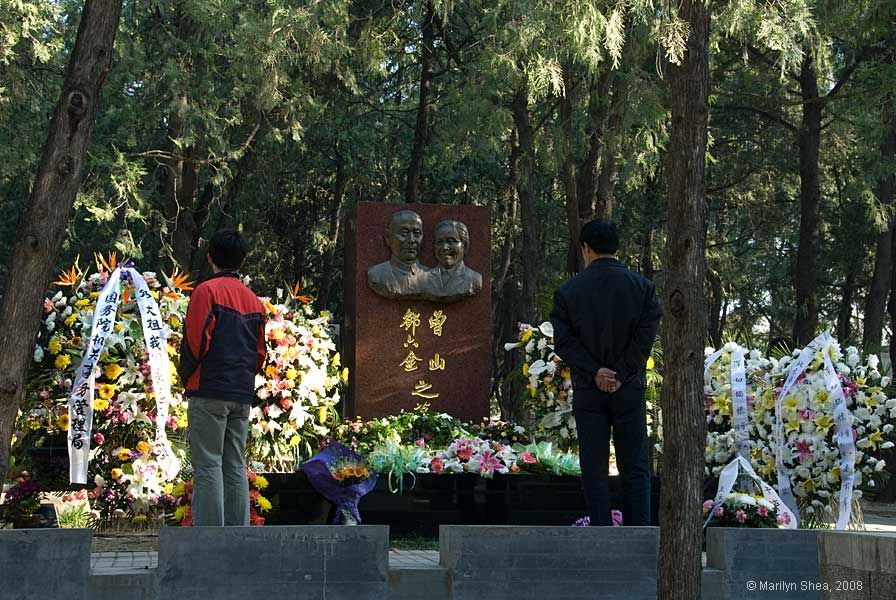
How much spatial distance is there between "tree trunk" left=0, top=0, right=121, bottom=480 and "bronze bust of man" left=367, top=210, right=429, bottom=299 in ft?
16.0

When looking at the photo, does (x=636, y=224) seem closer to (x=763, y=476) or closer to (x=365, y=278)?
(x=365, y=278)

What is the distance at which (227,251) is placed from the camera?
6645 mm

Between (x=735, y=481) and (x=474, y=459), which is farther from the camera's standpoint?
(x=474, y=459)

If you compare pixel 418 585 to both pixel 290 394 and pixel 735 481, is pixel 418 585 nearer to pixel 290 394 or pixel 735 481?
pixel 735 481

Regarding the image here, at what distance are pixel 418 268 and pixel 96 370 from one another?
3755 millimetres

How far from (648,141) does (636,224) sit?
8.10 m

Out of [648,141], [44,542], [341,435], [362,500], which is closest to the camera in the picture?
[44,542]

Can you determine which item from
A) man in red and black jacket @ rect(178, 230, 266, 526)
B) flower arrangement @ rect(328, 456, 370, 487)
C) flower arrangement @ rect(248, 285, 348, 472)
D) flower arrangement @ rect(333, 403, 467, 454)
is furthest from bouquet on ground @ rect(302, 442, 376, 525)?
flower arrangement @ rect(333, 403, 467, 454)

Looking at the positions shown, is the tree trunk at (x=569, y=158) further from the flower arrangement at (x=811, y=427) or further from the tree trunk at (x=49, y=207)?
the tree trunk at (x=49, y=207)

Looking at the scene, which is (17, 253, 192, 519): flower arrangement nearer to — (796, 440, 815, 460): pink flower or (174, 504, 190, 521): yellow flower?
(174, 504, 190, 521): yellow flower

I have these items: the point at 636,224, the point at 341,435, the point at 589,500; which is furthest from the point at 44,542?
the point at 636,224

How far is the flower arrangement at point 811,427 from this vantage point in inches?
341

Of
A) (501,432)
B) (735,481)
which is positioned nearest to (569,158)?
(501,432)

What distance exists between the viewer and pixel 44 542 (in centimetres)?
573
